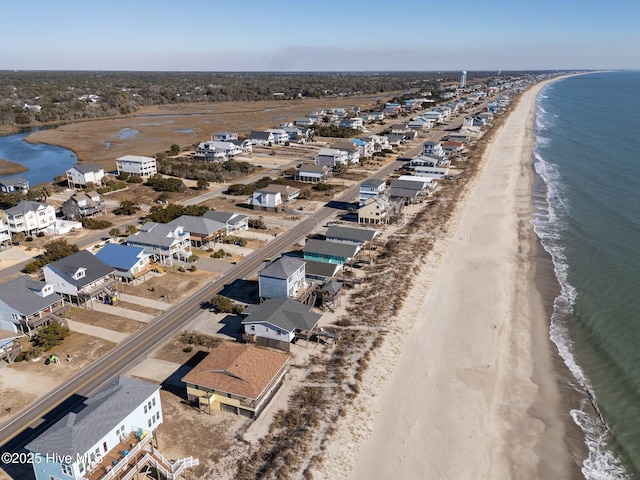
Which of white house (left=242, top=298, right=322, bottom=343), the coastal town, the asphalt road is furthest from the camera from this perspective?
white house (left=242, top=298, right=322, bottom=343)

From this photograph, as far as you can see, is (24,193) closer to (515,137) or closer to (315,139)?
(315,139)

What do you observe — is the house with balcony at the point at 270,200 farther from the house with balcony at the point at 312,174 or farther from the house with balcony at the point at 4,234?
the house with balcony at the point at 4,234

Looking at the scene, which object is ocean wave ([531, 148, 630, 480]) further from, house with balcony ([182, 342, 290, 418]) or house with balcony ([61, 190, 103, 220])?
house with balcony ([61, 190, 103, 220])

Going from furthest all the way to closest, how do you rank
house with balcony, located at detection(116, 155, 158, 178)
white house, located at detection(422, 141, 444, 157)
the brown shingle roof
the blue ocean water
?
white house, located at detection(422, 141, 444, 157)
the blue ocean water
house with balcony, located at detection(116, 155, 158, 178)
the brown shingle roof

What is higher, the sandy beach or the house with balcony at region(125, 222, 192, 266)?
the house with balcony at region(125, 222, 192, 266)

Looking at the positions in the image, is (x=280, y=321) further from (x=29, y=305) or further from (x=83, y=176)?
(x=83, y=176)

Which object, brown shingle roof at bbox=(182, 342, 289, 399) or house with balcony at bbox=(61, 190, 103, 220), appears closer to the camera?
brown shingle roof at bbox=(182, 342, 289, 399)

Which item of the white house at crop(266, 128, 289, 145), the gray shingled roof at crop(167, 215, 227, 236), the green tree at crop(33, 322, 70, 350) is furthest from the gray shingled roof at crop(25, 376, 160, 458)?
the white house at crop(266, 128, 289, 145)

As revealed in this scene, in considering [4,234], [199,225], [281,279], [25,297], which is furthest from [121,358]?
[4,234]
